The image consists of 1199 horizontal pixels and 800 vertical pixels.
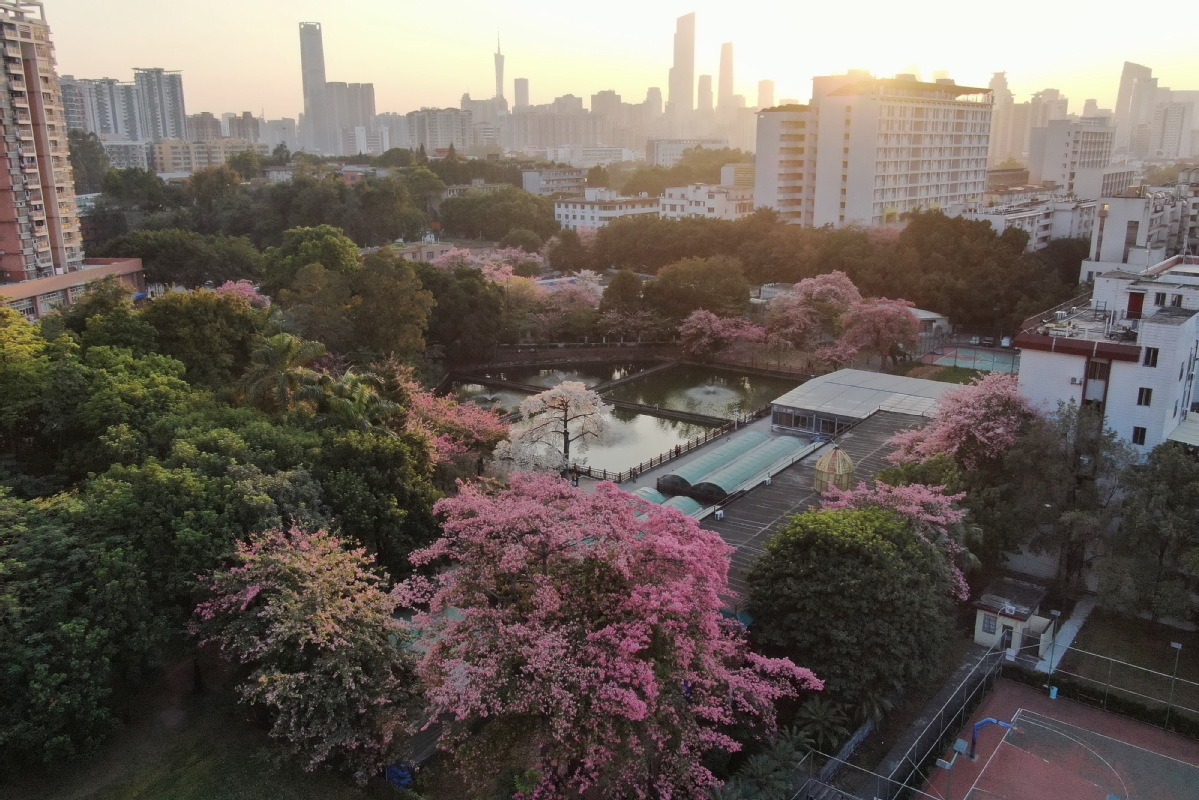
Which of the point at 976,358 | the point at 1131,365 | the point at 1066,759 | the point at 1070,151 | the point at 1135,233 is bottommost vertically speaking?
the point at 1066,759

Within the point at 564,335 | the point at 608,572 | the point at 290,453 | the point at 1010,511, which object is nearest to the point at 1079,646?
the point at 1010,511

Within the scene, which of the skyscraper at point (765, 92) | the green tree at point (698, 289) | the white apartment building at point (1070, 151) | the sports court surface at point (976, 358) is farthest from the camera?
the skyscraper at point (765, 92)

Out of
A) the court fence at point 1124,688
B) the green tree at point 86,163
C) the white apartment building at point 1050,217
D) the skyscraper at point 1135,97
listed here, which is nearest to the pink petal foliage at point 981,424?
the court fence at point 1124,688

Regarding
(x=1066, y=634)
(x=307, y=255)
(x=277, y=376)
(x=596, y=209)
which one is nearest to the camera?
(x=1066, y=634)

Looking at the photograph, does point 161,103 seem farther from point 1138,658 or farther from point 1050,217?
point 1138,658

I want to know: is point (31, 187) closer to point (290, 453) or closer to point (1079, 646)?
point (290, 453)

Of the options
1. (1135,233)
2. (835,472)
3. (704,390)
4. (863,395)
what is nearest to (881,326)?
(863,395)

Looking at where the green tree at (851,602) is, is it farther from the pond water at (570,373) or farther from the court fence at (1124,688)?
the pond water at (570,373)
